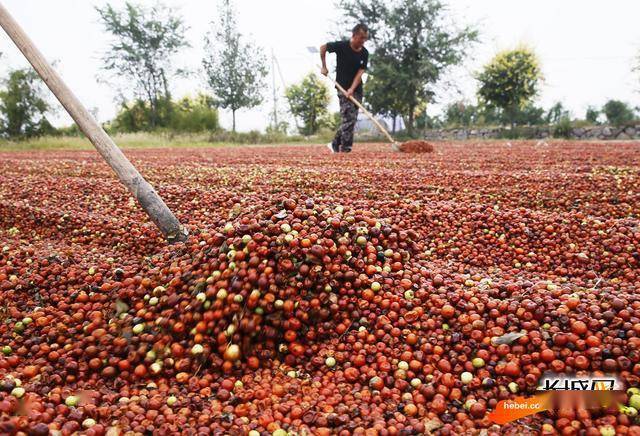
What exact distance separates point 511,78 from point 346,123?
17220mm

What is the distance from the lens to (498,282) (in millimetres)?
2227

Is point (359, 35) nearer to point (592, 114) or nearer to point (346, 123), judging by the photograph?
point (346, 123)

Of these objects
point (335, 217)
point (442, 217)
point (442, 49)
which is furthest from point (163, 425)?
point (442, 49)

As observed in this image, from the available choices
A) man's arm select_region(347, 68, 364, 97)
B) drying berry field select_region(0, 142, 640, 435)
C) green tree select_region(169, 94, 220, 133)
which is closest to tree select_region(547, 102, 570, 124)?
green tree select_region(169, 94, 220, 133)

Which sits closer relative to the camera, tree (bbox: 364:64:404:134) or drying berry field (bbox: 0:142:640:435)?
drying berry field (bbox: 0:142:640:435)

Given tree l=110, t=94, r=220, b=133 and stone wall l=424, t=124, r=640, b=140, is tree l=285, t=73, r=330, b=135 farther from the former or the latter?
stone wall l=424, t=124, r=640, b=140

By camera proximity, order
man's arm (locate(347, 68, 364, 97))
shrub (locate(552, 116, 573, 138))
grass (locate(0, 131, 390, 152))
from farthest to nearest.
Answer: shrub (locate(552, 116, 573, 138)) < grass (locate(0, 131, 390, 152)) < man's arm (locate(347, 68, 364, 97))

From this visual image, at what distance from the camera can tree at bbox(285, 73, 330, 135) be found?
29.7m

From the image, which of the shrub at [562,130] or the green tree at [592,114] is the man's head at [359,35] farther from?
the green tree at [592,114]

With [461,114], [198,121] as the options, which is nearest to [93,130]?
[198,121]

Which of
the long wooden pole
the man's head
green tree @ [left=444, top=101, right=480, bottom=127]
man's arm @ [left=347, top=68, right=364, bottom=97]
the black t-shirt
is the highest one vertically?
green tree @ [left=444, top=101, right=480, bottom=127]

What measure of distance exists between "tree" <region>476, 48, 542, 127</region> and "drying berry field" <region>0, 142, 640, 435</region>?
22.1m

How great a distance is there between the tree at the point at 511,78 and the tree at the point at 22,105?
923 inches

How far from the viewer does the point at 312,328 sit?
6.28 feet
